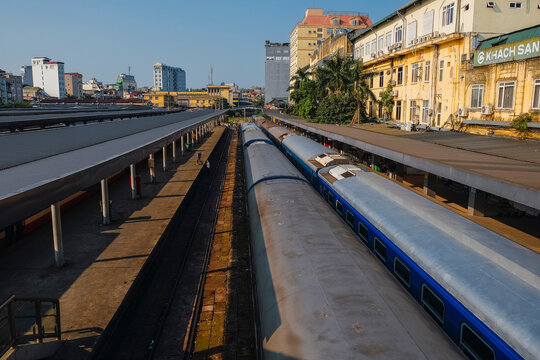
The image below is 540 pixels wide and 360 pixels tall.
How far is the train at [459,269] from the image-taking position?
6.35 m

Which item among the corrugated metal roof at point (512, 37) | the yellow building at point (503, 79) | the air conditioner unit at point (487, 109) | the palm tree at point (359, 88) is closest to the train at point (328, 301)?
the yellow building at point (503, 79)

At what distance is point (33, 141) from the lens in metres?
18.5

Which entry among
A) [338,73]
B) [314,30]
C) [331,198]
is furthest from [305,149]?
[314,30]

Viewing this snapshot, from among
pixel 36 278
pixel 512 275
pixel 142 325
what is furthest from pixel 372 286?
pixel 36 278

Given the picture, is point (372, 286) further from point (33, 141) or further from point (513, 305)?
point (33, 141)

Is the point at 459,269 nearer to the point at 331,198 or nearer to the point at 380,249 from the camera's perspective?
the point at 380,249

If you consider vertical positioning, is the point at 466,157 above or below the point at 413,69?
below

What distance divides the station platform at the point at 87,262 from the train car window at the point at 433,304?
7.46 meters

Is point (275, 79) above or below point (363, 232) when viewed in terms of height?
above

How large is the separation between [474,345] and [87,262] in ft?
39.0

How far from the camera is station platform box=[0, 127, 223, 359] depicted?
10.3 m

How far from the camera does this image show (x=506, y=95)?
22719 mm

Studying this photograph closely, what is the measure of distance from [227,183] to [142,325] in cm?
2060

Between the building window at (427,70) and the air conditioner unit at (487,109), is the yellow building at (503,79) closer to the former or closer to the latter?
the air conditioner unit at (487,109)
